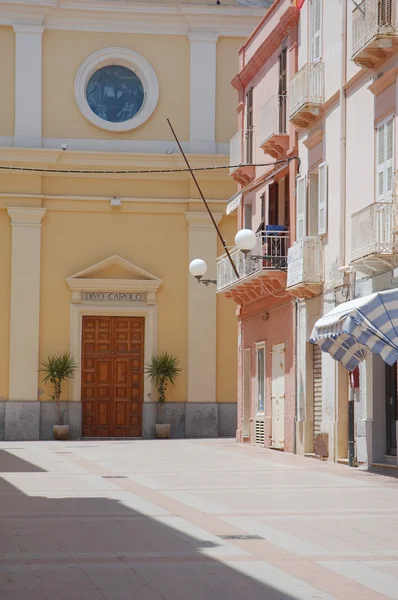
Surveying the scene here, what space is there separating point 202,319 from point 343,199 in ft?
47.3

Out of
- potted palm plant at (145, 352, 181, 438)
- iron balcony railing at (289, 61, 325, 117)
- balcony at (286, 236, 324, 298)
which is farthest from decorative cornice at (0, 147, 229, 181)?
balcony at (286, 236, 324, 298)

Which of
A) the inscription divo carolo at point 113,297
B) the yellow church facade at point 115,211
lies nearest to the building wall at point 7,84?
the yellow church facade at point 115,211

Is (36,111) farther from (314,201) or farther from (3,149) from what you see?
(314,201)

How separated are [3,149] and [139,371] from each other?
24.5 ft

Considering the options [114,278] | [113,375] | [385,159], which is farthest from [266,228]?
[113,375]

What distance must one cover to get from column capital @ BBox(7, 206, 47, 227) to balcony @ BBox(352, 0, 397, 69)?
17133mm

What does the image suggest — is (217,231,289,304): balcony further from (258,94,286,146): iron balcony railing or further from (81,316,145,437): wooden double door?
(81,316,145,437): wooden double door

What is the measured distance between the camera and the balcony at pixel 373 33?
19.4 metres

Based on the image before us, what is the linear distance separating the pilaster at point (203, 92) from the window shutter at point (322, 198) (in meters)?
13.0

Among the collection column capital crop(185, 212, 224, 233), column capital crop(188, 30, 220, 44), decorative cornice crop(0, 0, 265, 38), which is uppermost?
decorative cornice crop(0, 0, 265, 38)

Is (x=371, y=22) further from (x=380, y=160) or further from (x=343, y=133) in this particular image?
(x=343, y=133)

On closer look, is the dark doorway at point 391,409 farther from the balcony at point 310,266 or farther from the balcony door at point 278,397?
the balcony door at point 278,397

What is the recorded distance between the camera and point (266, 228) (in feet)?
89.0

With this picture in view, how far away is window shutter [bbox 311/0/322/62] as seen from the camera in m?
24.4
